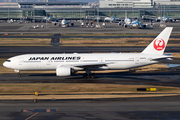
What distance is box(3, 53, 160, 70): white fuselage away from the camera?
39.2 m

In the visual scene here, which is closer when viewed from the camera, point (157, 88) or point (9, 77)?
point (157, 88)

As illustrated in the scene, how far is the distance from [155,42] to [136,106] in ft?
55.3

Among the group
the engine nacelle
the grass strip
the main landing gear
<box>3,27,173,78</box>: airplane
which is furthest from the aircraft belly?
the engine nacelle

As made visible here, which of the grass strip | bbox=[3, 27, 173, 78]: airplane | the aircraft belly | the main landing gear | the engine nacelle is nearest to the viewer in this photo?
the grass strip

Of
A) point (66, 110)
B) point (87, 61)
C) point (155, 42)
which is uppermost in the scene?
point (155, 42)

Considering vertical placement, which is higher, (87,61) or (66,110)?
(87,61)

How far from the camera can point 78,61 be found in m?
39.2

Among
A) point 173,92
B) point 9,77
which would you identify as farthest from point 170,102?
point 9,77

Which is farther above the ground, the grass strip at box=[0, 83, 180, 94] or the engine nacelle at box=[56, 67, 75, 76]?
the engine nacelle at box=[56, 67, 75, 76]

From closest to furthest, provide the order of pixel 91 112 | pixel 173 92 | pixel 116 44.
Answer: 1. pixel 91 112
2. pixel 173 92
3. pixel 116 44

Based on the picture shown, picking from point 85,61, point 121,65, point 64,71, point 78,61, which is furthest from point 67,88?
point 121,65

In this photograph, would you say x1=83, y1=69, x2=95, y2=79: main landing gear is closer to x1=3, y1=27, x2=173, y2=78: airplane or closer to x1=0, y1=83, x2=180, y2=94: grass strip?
x1=3, y1=27, x2=173, y2=78: airplane

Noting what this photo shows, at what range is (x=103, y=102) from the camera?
28.4 m

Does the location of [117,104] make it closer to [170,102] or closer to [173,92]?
[170,102]
